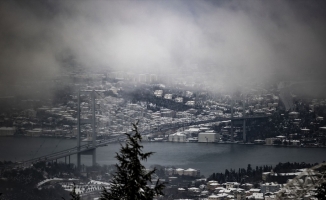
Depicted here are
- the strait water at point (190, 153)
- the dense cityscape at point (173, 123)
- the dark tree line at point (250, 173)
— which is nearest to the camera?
the dense cityscape at point (173, 123)

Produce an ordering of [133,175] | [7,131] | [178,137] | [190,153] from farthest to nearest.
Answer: [178,137]
[190,153]
[7,131]
[133,175]

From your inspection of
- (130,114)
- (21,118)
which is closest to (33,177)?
(21,118)

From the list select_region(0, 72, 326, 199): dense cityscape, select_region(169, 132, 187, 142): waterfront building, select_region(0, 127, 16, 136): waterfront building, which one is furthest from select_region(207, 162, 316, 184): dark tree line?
select_region(169, 132, 187, 142): waterfront building

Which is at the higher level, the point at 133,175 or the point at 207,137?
the point at 207,137

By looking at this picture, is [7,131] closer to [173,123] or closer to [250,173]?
[250,173]

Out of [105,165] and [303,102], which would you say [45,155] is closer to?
[105,165]

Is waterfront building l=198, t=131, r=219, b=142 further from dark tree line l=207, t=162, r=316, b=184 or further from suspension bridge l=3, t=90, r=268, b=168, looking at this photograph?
dark tree line l=207, t=162, r=316, b=184

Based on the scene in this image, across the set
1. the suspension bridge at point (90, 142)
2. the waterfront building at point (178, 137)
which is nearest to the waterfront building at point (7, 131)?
the suspension bridge at point (90, 142)

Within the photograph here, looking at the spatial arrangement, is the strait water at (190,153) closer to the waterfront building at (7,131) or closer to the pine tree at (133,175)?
the waterfront building at (7,131)

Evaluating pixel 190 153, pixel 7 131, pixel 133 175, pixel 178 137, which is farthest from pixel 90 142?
pixel 133 175
